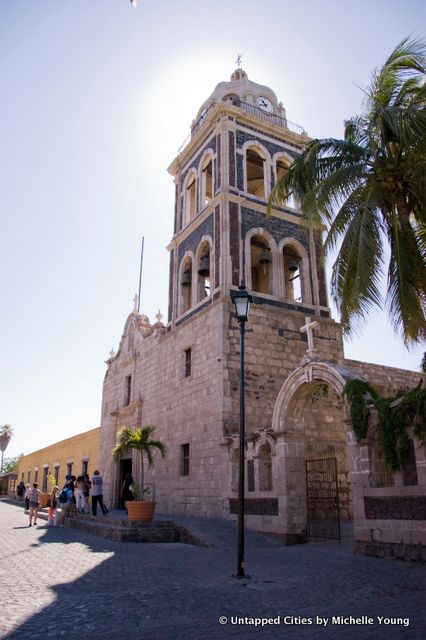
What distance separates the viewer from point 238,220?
18141 mm

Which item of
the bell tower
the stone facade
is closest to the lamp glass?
the bell tower

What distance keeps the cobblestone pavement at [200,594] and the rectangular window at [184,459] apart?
6.61 metres

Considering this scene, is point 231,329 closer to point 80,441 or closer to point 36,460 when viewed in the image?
point 80,441

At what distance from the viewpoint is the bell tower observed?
1794 cm

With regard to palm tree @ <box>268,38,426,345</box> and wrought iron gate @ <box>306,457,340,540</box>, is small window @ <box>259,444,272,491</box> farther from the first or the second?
palm tree @ <box>268,38,426,345</box>

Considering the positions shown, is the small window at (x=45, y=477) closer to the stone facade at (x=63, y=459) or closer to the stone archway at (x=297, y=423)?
the stone facade at (x=63, y=459)

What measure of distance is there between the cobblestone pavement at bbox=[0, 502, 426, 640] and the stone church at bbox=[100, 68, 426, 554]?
2.17 metres

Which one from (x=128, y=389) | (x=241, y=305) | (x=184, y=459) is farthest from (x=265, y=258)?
(x=241, y=305)

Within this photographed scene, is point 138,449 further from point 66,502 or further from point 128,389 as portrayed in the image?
point 128,389

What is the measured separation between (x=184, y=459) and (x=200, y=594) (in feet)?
36.8

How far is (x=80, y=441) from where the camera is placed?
30062mm

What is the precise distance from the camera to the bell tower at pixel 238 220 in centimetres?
1794

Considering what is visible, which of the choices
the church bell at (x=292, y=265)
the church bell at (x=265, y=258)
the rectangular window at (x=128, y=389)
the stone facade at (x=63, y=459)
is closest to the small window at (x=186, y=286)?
the church bell at (x=265, y=258)

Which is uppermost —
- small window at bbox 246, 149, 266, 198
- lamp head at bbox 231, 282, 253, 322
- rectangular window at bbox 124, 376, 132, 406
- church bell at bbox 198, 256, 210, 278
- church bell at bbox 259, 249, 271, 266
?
small window at bbox 246, 149, 266, 198
